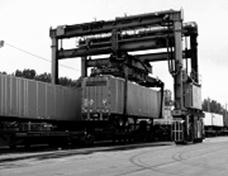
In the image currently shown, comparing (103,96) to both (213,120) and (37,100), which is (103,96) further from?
(213,120)

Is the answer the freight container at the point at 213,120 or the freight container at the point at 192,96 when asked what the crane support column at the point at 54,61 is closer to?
the freight container at the point at 192,96

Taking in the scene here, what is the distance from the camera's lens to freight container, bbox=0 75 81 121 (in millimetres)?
23802

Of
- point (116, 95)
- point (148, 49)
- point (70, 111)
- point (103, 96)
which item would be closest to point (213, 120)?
point (148, 49)

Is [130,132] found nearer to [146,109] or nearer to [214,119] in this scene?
[146,109]

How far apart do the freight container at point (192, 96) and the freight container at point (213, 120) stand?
19.4 meters

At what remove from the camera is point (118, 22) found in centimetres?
3775

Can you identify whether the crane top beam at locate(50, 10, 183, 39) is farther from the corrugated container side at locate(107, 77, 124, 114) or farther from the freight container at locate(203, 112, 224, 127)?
the freight container at locate(203, 112, 224, 127)

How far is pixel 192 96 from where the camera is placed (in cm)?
3556

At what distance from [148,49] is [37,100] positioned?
46.8 feet

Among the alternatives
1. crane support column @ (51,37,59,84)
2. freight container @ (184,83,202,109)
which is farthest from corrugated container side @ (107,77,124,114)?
crane support column @ (51,37,59,84)

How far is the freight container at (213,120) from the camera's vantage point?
59250 millimetres

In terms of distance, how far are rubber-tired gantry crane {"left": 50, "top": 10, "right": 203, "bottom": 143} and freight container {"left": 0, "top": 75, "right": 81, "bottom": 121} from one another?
154 inches

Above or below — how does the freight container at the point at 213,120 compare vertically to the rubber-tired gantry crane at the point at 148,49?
below

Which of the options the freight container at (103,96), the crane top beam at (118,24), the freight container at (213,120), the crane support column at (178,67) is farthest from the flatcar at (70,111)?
the freight container at (213,120)
